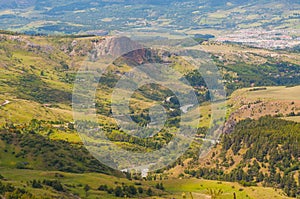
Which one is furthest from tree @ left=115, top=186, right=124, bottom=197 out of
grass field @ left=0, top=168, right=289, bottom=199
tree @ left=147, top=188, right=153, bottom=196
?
tree @ left=147, top=188, right=153, bottom=196

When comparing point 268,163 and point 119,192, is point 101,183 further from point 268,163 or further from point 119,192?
point 268,163

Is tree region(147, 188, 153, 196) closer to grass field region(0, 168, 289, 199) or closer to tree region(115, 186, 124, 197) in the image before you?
grass field region(0, 168, 289, 199)

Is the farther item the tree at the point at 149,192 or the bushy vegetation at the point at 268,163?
the bushy vegetation at the point at 268,163

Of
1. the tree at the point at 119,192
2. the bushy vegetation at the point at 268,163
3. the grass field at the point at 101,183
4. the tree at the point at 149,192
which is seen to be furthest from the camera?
the bushy vegetation at the point at 268,163

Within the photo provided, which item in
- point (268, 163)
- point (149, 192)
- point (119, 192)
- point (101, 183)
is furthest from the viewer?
point (268, 163)

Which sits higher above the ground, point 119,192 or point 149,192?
point 119,192

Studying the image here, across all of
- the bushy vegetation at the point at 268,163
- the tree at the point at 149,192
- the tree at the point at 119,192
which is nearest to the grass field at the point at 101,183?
the tree at the point at 149,192

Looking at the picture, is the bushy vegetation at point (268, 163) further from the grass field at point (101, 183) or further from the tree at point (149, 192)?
the tree at point (149, 192)

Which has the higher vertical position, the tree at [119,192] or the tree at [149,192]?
the tree at [119,192]

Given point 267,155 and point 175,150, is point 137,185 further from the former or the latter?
point 267,155

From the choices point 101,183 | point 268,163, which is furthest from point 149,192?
point 268,163

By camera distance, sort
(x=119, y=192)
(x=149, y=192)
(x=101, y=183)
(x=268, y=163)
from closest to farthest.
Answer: (x=119, y=192) → (x=101, y=183) → (x=149, y=192) → (x=268, y=163)

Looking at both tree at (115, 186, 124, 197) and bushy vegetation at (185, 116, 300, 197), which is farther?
bushy vegetation at (185, 116, 300, 197)
